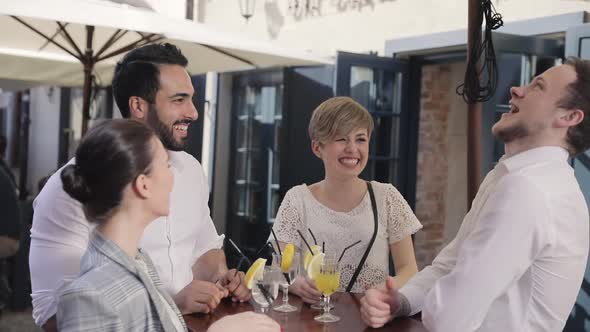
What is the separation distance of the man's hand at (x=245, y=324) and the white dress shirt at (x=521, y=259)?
48 cm

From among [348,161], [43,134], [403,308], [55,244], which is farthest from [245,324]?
[43,134]

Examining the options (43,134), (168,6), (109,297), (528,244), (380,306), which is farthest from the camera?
(43,134)

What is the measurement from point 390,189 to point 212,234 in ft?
2.66

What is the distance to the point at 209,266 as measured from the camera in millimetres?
2652

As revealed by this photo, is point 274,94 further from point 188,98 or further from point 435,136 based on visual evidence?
point 188,98

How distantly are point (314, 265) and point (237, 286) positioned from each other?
30cm

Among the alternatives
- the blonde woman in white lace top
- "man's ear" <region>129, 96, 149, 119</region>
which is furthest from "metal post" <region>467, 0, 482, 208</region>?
"man's ear" <region>129, 96, 149, 119</region>

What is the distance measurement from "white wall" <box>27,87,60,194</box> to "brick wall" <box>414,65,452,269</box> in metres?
6.87

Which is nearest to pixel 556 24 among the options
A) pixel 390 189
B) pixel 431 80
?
pixel 431 80

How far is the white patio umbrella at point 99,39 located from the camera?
12.6 feet

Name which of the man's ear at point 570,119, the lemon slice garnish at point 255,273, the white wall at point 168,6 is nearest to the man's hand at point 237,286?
the lemon slice garnish at point 255,273

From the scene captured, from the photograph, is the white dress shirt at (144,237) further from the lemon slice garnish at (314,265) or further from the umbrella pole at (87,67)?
the umbrella pole at (87,67)

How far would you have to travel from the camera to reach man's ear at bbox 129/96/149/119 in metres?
2.43

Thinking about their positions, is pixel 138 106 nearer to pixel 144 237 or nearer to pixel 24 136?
pixel 144 237
